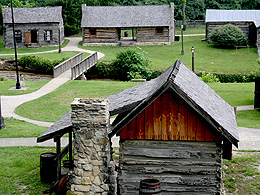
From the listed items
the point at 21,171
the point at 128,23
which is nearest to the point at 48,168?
the point at 21,171

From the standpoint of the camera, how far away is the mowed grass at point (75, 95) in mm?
24562

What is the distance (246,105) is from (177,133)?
1547cm

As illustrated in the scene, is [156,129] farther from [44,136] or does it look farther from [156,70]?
[156,70]

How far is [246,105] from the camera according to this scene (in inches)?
1018

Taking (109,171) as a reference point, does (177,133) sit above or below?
above

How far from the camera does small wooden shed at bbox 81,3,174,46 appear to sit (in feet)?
175

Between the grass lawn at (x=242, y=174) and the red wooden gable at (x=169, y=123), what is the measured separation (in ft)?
9.56

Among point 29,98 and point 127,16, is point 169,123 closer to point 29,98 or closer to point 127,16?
point 29,98

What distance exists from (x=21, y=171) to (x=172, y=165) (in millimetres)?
Result: 5990

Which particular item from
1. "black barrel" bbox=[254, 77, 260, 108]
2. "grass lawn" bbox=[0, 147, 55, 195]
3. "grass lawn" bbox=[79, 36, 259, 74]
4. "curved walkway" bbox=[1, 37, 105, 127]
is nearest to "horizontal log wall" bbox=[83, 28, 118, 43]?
"grass lawn" bbox=[79, 36, 259, 74]

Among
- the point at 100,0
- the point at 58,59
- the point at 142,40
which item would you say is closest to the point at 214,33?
the point at 142,40

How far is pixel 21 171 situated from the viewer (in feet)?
49.0

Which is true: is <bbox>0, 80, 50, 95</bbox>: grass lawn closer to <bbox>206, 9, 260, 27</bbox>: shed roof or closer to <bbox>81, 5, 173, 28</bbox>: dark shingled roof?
<bbox>81, 5, 173, 28</bbox>: dark shingled roof

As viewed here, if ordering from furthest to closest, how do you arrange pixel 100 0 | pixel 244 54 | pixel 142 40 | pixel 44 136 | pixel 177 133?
pixel 100 0
pixel 142 40
pixel 244 54
pixel 44 136
pixel 177 133
